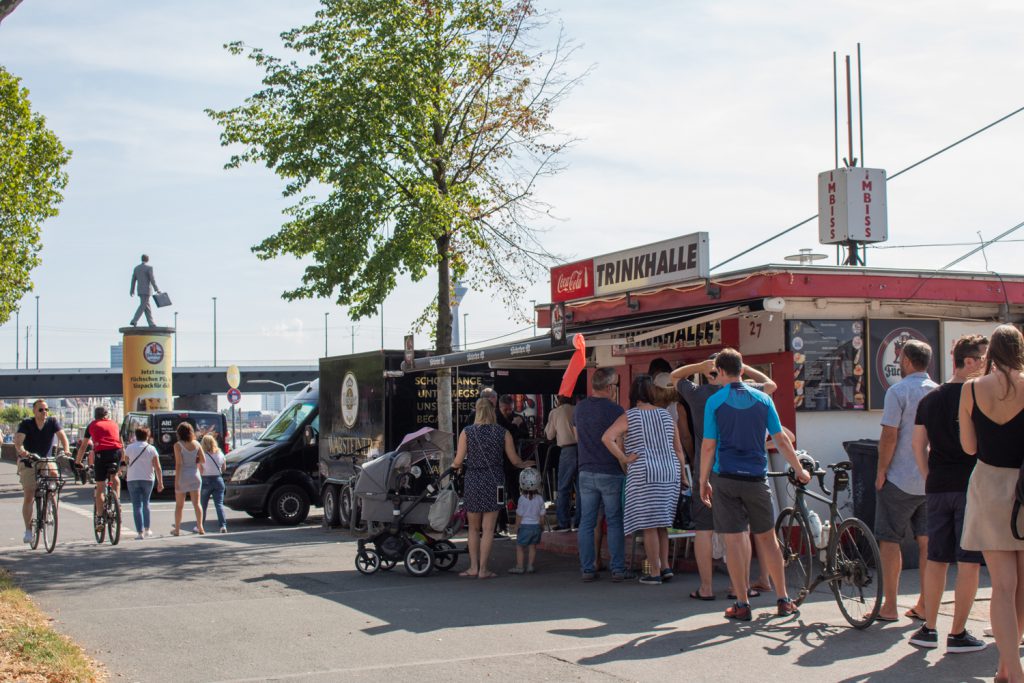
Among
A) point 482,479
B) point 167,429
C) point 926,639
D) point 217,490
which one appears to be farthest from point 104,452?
A: point 926,639

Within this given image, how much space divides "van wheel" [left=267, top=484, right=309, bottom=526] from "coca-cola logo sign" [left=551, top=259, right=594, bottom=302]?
5909 mm

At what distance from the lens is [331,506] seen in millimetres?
16391

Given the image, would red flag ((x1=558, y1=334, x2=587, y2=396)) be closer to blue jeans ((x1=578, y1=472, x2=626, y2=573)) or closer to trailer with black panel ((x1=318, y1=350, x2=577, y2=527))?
blue jeans ((x1=578, y1=472, x2=626, y2=573))

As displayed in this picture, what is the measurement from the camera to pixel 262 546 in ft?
46.6

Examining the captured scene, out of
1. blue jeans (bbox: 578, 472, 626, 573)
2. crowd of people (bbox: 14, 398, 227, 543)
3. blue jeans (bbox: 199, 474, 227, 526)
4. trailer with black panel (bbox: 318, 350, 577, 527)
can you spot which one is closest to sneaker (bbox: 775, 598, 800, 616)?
blue jeans (bbox: 578, 472, 626, 573)

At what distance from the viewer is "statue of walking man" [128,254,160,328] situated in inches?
1372

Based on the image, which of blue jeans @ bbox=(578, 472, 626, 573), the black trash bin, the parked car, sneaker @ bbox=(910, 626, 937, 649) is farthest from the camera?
the parked car

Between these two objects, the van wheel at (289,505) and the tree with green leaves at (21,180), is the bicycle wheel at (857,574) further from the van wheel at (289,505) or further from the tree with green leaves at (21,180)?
the tree with green leaves at (21,180)

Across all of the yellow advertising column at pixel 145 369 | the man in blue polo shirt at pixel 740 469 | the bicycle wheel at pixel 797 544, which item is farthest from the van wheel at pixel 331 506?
the yellow advertising column at pixel 145 369

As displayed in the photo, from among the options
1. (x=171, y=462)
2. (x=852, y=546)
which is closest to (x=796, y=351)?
(x=852, y=546)

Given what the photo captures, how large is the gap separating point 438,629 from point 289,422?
1118 cm

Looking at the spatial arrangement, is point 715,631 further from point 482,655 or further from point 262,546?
point 262,546

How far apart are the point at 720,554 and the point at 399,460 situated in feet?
11.3

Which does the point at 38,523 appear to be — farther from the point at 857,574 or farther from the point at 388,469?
the point at 857,574
